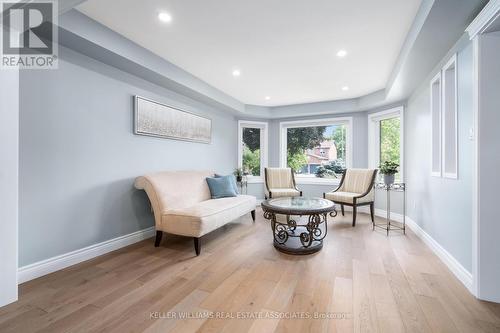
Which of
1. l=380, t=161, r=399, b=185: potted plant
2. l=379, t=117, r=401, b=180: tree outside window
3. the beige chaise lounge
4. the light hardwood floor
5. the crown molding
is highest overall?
the crown molding

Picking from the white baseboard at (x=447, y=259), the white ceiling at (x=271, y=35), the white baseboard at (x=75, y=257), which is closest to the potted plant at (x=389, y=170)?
the white baseboard at (x=447, y=259)

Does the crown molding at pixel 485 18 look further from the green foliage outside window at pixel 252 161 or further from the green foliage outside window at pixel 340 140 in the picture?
the green foliage outside window at pixel 252 161

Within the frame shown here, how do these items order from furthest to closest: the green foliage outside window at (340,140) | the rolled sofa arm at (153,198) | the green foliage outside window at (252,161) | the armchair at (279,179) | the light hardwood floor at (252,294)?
the green foliage outside window at (252,161) → the green foliage outside window at (340,140) → the armchair at (279,179) → the rolled sofa arm at (153,198) → the light hardwood floor at (252,294)

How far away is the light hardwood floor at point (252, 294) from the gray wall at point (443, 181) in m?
0.34

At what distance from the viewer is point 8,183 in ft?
5.51

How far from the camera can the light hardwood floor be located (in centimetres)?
147

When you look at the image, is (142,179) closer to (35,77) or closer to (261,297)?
(35,77)

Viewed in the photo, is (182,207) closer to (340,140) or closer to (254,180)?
(254,180)

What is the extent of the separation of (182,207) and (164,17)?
2097 millimetres

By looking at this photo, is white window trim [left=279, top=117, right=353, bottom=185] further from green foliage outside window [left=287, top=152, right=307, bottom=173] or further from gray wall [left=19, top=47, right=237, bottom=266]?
gray wall [left=19, top=47, right=237, bottom=266]

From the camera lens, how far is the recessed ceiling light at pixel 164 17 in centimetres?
208

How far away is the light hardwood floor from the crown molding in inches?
79.3

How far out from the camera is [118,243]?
2.76m

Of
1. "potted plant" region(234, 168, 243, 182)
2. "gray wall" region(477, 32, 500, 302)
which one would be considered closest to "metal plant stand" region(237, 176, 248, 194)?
"potted plant" region(234, 168, 243, 182)
